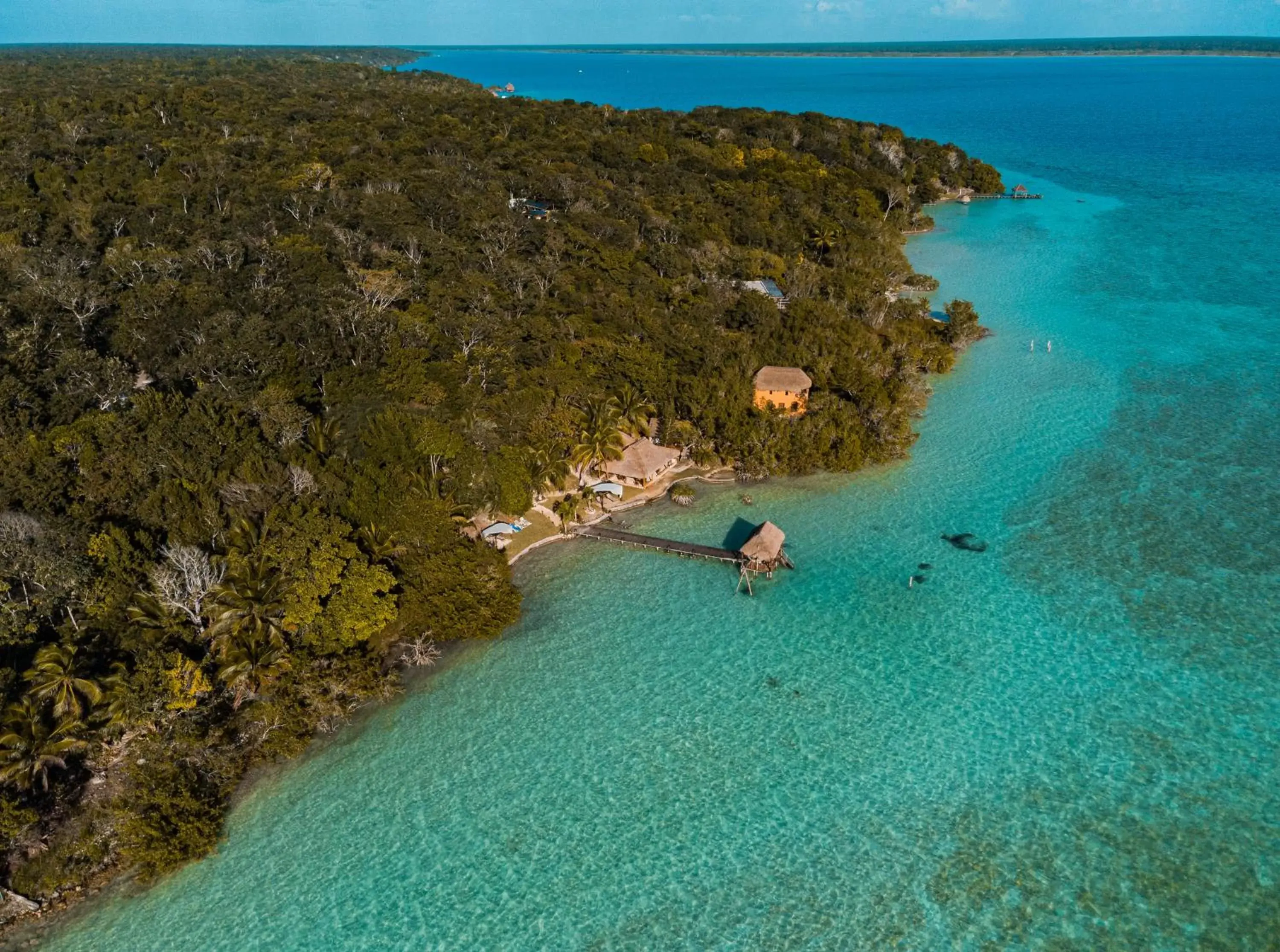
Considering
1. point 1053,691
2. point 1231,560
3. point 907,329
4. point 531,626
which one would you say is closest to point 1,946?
point 531,626

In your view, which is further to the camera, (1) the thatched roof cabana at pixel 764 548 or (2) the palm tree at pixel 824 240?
(2) the palm tree at pixel 824 240

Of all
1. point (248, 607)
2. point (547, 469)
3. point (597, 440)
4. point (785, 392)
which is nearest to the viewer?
point (248, 607)

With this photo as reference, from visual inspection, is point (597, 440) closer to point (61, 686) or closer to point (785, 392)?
point (785, 392)

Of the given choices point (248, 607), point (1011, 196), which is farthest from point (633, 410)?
point (1011, 196)

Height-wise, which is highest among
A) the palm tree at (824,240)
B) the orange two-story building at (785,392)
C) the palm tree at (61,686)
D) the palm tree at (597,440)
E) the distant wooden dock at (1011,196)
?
the distant wooden dock at (1011,196)

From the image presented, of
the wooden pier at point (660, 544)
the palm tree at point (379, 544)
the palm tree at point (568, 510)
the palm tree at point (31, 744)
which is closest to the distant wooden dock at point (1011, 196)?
the wooden pier at point (660, 544)

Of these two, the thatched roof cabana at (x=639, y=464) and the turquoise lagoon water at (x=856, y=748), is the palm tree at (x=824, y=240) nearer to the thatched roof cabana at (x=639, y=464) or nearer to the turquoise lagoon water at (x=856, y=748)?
the turquoise lagoon water at (x=856, y=748)

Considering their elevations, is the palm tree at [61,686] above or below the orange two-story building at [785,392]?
below

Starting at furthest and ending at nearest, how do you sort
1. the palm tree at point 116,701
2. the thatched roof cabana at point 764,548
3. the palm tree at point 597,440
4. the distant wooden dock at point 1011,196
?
the distant wooden dock at point 1011,196, the palm tree at point 597,440, the thatched roof cabana at point 764,548, the palm tree at point 116,701
